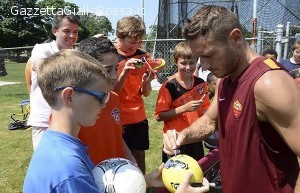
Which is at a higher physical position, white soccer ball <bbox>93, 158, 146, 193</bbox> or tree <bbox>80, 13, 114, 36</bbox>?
tree <bbox>80, 13, 114, 36</bbox>

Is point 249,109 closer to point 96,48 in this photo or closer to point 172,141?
point 172,141

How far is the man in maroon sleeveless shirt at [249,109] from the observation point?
6.66ft

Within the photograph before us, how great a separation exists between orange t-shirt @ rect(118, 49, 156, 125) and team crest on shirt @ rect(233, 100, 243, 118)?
2419mm

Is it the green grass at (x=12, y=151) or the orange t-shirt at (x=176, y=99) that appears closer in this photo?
the orange t-shirt at (x=176, y=99)

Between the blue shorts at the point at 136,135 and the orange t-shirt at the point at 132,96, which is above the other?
the orange t-shirt at the point at 132,96

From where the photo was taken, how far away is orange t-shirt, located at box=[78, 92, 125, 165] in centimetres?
285

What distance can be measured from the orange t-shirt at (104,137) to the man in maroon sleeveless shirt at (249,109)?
0.87m

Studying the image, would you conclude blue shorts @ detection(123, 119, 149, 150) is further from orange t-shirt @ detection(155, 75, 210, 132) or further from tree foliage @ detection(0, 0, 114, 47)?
tree foliage @ detection(0, 0, 114, 47)

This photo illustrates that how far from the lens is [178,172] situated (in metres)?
2.44

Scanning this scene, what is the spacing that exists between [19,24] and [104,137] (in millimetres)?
72570

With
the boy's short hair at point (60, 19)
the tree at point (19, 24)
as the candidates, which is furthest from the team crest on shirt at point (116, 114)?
the tree at point (19, 24)

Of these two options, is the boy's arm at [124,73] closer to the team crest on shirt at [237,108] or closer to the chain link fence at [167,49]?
the team crest on shirt at [237,108]

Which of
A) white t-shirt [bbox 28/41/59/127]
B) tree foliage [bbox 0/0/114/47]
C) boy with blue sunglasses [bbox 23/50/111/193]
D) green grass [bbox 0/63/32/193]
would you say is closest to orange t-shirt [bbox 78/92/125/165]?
boy with blue sunglasses [bbox 23/50/111/193]

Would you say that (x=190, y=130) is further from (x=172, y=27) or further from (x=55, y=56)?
(x=172, y=27)
